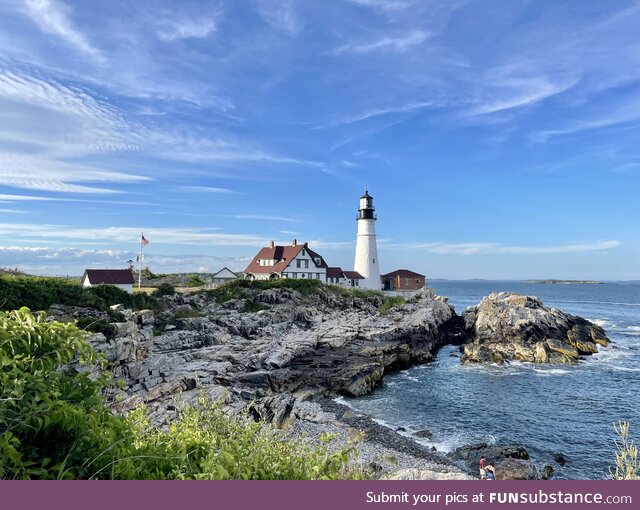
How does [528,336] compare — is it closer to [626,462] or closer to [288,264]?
[288,264]

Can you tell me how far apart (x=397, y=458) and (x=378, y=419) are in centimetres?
564

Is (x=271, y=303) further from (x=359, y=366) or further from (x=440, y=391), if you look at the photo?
(x=440, y=391)

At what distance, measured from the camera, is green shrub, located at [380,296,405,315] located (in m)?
56.4

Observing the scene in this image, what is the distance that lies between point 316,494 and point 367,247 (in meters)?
64.5

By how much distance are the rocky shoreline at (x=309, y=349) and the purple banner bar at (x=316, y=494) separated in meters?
2.95

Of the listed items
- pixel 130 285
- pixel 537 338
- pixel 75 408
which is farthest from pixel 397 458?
pixel 130 285

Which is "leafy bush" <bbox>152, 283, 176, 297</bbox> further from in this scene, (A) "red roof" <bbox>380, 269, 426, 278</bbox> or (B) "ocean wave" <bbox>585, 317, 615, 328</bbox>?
(B) "ocean wave" <bbox>585, 317, 615, 328</bbox>

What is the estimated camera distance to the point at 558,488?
470 centimetres

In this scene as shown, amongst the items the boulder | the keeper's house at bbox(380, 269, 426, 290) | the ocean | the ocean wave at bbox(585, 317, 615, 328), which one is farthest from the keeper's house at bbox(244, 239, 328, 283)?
the boulder

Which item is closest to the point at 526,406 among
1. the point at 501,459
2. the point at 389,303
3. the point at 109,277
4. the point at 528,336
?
the point at 501,459

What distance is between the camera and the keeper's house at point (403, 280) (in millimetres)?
75188

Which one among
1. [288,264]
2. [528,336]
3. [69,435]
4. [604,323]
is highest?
[288,264]

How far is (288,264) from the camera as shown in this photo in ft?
202

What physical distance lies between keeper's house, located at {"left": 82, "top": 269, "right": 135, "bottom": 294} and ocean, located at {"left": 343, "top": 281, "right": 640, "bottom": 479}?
2937 centimetres
